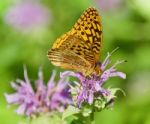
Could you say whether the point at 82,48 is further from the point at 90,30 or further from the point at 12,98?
the point at 12,98

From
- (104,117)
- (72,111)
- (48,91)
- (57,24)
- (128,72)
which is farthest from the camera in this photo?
(57,24)

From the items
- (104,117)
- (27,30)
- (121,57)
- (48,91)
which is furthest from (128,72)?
(48,91)

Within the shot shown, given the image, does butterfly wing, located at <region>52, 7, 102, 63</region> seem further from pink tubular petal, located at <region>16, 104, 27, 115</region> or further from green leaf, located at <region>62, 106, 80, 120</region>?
pink tubular petal, located at <region>16, 104, 27, 115</region>

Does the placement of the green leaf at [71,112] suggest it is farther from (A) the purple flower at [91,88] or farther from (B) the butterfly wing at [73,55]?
(B) the butterfly wing at [73,55]

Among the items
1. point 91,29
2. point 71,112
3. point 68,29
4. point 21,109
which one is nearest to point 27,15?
point 68,29

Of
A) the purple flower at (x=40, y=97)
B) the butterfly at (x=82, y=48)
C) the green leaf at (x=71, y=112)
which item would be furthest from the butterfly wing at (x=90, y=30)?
the purple flower at (x=40, y=97)

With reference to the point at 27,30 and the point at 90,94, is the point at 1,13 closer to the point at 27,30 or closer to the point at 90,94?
the point at 27,30
